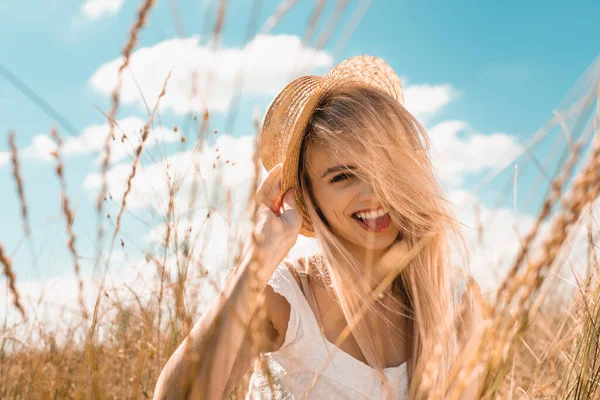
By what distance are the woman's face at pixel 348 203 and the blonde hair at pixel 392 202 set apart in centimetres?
4

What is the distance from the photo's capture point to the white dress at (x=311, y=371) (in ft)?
8.74

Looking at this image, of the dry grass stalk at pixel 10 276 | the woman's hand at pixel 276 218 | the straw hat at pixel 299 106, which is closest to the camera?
the dry grass stalk at pixel 10 276

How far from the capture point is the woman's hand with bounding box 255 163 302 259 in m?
2.36

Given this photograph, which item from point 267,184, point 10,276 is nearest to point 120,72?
point 10,276

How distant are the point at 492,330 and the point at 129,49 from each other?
1085 millimetres

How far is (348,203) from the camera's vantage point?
8.84 feet

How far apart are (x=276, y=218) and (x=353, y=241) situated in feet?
1.73

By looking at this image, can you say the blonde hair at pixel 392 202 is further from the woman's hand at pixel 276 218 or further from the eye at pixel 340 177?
the woman's hand at pixel 276 218

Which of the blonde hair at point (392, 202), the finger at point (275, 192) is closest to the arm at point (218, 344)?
the finger at point (275, 192)

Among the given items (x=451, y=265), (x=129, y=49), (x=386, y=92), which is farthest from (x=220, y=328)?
(x=386, y=92)

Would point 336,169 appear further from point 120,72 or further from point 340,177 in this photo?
point 120,72

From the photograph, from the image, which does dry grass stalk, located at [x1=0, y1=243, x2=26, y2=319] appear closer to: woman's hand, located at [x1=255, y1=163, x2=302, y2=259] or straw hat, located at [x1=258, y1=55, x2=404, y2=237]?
woman's hand, located at [x1=255, y1=163, x2=302, y2=259]

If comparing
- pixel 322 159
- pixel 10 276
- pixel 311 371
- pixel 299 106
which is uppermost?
pixel 299 106

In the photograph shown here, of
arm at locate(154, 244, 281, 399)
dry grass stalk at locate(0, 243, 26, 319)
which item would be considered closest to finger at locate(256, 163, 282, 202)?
arm at locate(154, 244, 281, 399)
